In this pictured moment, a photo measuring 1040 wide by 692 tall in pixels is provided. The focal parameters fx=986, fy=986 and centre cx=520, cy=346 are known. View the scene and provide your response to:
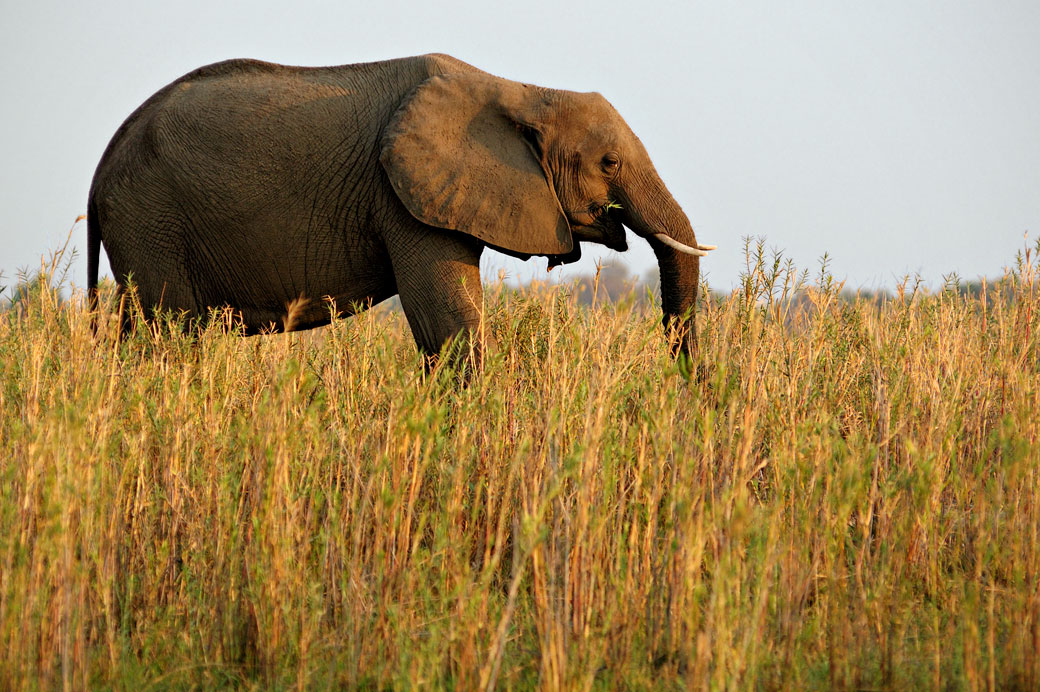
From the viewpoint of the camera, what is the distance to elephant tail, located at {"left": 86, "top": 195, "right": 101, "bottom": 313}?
6.96m

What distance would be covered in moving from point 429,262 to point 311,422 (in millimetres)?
2882

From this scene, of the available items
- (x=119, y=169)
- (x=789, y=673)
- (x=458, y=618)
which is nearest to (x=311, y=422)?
(x=458, y=618)

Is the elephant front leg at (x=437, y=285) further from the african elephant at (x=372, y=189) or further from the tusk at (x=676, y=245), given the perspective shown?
the tusk at (x=676, y=245)

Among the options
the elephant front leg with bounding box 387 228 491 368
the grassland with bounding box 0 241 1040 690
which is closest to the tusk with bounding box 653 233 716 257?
the elephant front leg with bounding box 387 228 491 368

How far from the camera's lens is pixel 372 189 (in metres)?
6.38

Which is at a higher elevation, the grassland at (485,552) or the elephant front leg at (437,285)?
the elephant front leg at (437,285)

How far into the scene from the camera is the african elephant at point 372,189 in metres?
6.25

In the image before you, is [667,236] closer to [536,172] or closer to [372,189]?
[536,172]

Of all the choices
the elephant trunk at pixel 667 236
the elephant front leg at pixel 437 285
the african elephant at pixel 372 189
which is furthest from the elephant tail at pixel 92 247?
the elephant trunk at pixel 667 236

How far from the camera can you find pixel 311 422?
11.3 ft

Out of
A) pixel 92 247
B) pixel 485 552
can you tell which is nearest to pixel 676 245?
pixel 485 552

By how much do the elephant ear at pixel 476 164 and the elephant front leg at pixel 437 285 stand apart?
0.55ft

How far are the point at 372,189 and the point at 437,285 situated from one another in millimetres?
824

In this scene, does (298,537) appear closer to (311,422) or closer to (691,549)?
(311,422)
